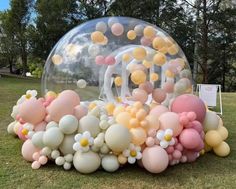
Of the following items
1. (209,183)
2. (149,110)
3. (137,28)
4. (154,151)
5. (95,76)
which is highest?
(137,28)

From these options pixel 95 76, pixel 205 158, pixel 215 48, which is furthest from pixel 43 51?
pixel 205 158

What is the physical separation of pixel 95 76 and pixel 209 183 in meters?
2.75

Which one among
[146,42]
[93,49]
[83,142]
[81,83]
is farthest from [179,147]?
[93,49]

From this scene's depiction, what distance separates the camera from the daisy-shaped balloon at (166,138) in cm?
407

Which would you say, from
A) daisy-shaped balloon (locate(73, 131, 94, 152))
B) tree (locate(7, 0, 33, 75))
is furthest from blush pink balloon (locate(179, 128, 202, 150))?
tree (locate(7, 0, 33, 75))

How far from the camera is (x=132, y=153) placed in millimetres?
4023

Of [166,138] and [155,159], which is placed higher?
[166,138]

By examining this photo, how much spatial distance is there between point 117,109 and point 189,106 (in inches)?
38.6

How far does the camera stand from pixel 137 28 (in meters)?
5.62

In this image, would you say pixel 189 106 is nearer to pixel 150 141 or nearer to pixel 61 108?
pixel 150 141

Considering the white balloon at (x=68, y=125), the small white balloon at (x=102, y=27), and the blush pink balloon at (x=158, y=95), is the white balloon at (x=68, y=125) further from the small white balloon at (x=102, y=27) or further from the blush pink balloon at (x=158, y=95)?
the small white balloon at (x=102, y=27)

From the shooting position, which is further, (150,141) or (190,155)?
(190,155)

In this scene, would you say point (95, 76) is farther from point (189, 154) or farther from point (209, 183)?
point (209, 183)

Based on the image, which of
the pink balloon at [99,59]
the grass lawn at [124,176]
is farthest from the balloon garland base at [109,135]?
the pink balloon at [99,59]
